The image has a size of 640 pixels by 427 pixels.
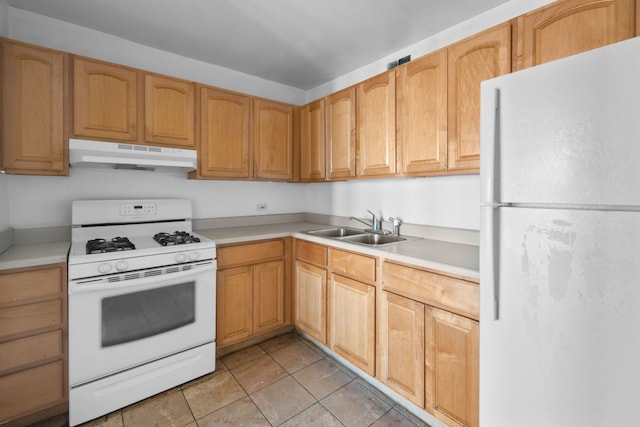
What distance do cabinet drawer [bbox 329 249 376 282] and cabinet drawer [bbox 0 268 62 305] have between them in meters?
1.61

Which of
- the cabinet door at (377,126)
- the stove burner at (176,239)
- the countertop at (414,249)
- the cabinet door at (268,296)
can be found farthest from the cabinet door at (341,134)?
the stove burner at (176,239)

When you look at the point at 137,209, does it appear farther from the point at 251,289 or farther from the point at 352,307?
the point at 352,307

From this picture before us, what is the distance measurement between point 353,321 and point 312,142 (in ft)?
5.39

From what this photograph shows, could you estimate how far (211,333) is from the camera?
2043 mm

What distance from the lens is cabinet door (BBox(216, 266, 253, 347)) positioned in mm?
2168

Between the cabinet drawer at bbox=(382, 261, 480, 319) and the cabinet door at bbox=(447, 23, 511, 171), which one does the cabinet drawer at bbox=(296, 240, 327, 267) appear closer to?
the cabinet drawer at bbox=(382, 261, 480, 319)

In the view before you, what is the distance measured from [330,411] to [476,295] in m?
1.10

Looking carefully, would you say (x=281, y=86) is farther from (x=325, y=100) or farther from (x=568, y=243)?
(x=568, y=243)

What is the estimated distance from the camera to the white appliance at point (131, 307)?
1589 mm

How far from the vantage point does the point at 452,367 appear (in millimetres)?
1408

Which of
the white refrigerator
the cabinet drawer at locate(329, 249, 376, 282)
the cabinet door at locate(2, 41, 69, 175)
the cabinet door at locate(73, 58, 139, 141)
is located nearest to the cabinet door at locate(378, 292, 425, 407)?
the cabinet drawer at locate(329, 249, 376, 282)

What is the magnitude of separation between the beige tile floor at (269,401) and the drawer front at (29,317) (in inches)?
22.4

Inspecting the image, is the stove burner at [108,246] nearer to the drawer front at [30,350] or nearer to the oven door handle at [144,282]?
the oven door handle at [144,282]

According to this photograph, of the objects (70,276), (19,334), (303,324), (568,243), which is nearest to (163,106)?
(70,276)
